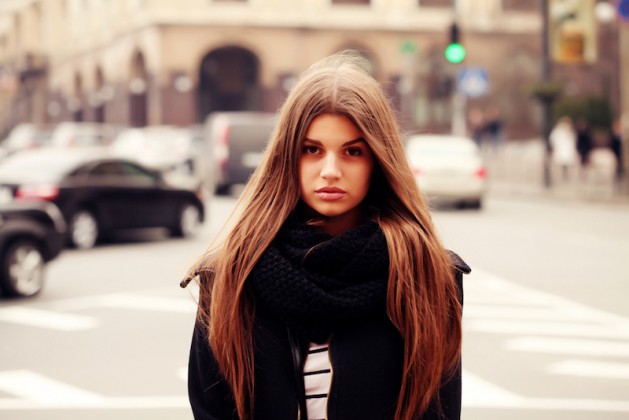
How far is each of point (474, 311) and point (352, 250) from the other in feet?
25.1

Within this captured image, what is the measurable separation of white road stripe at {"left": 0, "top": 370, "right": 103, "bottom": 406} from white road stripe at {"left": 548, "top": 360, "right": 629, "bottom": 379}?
3.12 m

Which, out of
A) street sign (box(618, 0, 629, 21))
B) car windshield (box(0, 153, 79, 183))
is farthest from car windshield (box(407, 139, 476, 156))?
car windshield (box(0, 153, 79, 183))

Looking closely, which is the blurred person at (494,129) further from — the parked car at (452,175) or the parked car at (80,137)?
the parked car at (452,175)

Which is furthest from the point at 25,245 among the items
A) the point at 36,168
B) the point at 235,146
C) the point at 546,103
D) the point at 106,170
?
the point at 546,103

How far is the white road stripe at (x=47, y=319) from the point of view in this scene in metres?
9.56

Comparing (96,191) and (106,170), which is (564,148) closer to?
(106,170)

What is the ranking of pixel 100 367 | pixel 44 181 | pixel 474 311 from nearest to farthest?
pixel 100 367 → pixel 474 311 → pixel 44 181

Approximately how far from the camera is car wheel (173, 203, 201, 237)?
18.1 metres

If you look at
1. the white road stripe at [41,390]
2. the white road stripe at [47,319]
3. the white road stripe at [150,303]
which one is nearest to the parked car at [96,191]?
the white road stripe at [150,303]

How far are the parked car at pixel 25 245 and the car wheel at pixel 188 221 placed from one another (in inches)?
240

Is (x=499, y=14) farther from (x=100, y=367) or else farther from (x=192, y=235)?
(x=100, y=367)

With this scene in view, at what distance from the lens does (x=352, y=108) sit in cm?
254

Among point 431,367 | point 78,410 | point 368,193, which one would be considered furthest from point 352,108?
point 78,410

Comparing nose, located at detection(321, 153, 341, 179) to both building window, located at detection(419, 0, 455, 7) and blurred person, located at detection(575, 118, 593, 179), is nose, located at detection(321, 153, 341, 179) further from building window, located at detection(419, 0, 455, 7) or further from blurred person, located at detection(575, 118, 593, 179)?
building window, located at detection(419, 0, 455, 7)
